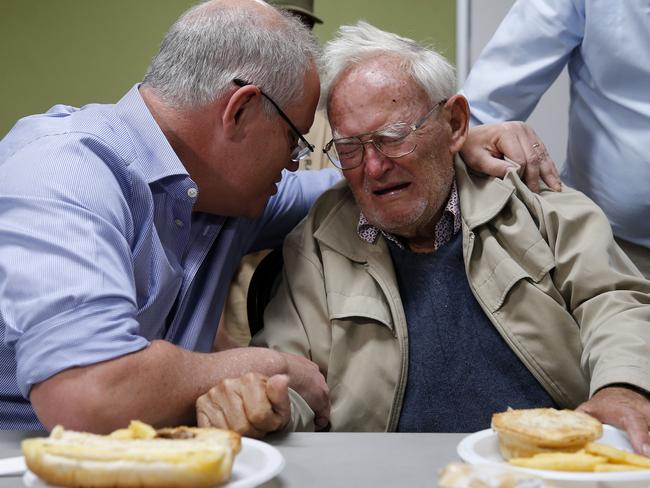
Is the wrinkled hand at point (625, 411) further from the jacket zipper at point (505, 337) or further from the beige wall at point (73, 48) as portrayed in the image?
the beige wall at point (73, 48)

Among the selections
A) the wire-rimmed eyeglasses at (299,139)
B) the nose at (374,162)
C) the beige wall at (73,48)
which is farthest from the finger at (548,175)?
the beige wall at (73,48)

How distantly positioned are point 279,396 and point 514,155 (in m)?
A: 0.84

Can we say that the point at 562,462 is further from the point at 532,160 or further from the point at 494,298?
the point at 532,160

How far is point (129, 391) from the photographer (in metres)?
1.19

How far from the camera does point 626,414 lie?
47.2 inches

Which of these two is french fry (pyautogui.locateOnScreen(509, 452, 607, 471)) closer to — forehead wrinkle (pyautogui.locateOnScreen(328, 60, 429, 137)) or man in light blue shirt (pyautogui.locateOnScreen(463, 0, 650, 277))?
forehead wrinkle (pyautogui.locateOnScreen(328, 60, 429, 137))

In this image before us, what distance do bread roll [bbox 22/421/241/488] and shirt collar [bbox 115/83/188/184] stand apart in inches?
28.0

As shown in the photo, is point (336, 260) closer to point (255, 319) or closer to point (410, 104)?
point (255, 319)

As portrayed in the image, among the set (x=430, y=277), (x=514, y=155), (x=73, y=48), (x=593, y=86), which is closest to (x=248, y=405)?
(x=430, y=277)

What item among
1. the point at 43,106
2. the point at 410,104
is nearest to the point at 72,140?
the point at 410,104

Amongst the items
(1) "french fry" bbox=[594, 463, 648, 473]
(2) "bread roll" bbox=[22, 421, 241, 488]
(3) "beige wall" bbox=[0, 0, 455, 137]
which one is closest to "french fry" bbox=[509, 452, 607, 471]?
(1) "french fry" bbox=[594, 463, 648, 473]

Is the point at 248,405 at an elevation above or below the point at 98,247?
below

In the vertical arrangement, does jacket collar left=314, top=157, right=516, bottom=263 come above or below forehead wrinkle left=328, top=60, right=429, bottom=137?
below

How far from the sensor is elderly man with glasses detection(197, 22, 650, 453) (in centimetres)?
163
